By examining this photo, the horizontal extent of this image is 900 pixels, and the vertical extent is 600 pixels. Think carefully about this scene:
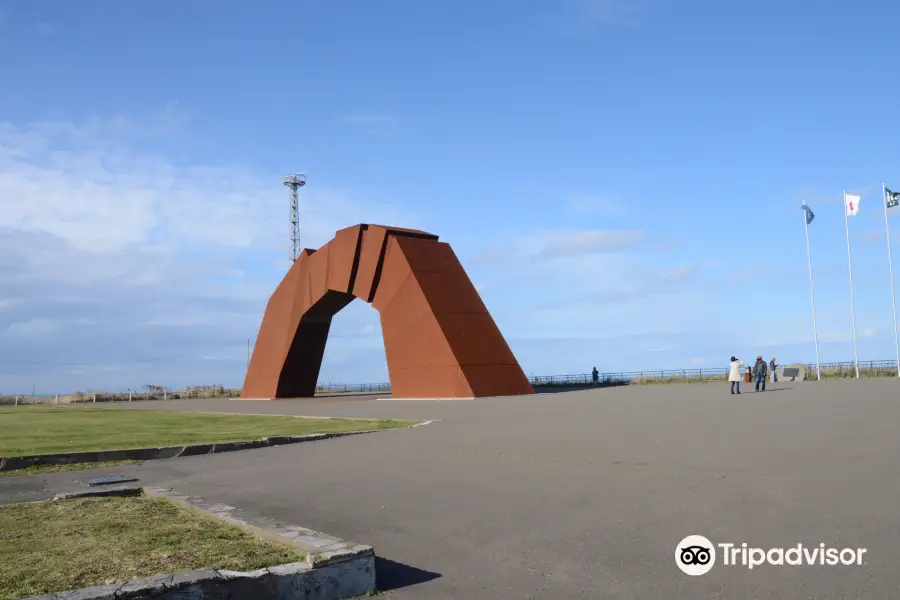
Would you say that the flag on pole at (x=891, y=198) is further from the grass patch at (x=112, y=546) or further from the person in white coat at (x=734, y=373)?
the grass patch at (x=112, y=546)

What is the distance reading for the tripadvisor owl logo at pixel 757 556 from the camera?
4.99 m

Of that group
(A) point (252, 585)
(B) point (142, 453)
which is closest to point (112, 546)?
(A) point (252, 585)

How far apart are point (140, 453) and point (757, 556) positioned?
1024cm

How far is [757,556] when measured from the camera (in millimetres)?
5172

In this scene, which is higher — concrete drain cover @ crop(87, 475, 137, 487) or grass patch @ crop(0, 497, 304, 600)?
grass patch @ crop(0, 497, 304, 600)

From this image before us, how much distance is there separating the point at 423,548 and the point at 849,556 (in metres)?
3.08

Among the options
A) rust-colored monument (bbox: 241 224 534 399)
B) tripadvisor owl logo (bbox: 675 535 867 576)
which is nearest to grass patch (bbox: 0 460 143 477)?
tripadvisor owl logo (bbox: 675 535 867 576)

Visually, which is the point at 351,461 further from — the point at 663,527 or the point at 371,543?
the point at 663,527

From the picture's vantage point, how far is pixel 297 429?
1622 centimetres

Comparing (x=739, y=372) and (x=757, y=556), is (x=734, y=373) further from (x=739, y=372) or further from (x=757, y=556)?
(x=757, y=556)

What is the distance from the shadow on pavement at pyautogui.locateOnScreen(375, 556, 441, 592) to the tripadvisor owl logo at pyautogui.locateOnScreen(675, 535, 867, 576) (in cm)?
177

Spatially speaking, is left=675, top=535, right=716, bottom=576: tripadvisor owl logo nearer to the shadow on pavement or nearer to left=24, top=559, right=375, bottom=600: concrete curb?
the shadow on pavement

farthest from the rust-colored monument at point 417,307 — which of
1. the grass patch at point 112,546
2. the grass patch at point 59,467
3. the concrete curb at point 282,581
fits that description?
the concrete curb at point 282,581

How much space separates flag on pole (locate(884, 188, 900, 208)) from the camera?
36312mm
